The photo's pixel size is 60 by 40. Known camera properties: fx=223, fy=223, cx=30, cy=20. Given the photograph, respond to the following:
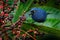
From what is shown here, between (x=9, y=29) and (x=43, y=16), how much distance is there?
0.30m

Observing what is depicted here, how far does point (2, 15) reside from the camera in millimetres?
1312

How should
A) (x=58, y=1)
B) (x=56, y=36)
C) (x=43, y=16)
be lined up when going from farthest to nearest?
(x=58, y=1) < (x=56, y=36) < (x=43, y=16)

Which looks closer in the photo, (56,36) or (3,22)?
(3,22)

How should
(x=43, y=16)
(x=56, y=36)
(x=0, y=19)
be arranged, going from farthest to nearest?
(x=56, y=36) → (x=43, y=16) → (x=0, y=19)

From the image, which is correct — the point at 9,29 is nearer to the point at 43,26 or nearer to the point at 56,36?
the point at 43,26

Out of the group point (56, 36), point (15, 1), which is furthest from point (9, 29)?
point (56, 36)

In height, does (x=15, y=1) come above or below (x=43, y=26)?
above

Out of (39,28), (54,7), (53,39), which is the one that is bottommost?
(53,39)

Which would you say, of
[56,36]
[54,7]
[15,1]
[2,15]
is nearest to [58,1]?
[54,7]

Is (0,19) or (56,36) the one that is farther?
(56,36)

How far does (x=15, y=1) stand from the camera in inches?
58.8

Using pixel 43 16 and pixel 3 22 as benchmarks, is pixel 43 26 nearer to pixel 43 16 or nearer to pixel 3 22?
pixel 43 16

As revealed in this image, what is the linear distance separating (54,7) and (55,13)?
132 mm

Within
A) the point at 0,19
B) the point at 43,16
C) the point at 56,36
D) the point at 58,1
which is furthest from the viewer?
the point at 58,1
